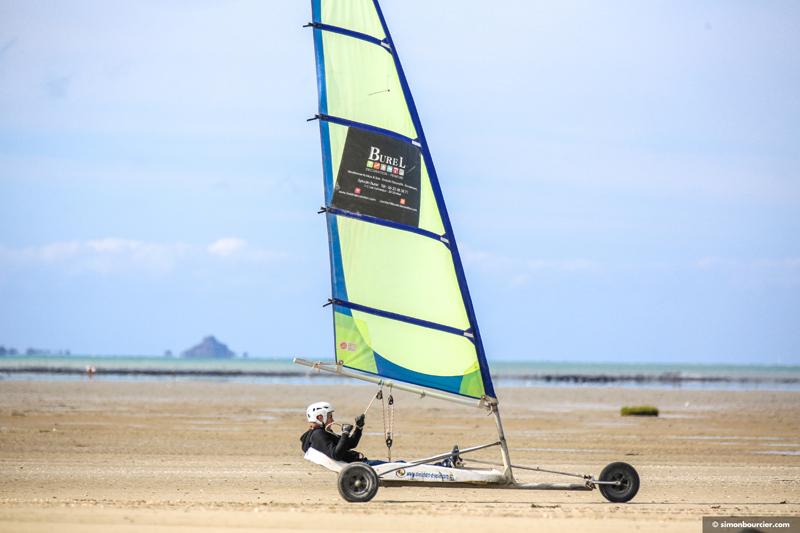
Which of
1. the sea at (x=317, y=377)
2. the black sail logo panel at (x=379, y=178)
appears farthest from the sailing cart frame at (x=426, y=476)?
the sea at (x=317, y=377)

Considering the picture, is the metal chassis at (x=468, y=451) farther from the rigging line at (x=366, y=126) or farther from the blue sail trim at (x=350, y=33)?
the blue sail trim at (x=350, y=33)

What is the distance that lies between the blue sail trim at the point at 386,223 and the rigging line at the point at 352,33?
189 cm

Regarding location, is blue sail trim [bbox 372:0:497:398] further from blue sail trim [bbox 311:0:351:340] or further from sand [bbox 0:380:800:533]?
sand [bbox 0:380:800:533]

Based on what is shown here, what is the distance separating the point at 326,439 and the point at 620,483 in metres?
3.41

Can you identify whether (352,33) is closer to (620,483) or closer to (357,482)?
(357,482)

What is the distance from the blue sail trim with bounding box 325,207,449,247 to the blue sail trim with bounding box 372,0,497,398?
0.12 m

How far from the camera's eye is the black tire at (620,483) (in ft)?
42.4

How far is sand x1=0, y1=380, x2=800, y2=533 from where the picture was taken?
10.9m

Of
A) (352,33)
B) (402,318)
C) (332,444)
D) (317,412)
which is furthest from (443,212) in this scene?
(332,444)

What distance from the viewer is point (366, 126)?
12742 mm

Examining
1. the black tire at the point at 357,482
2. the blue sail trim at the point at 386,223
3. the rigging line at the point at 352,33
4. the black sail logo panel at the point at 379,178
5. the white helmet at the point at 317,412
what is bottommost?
the black tire at the point at 357,482

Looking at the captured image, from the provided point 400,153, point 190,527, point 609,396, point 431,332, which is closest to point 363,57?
point 400,153

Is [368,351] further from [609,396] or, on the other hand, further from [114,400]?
[609,396]

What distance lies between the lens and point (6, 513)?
10773 mm
